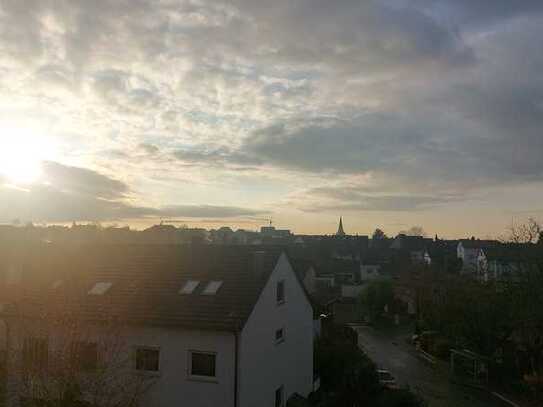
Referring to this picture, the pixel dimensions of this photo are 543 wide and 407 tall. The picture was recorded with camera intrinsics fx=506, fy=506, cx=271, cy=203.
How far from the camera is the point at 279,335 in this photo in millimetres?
24031

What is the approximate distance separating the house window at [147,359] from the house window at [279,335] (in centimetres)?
605

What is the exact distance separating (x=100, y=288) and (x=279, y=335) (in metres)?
8.54

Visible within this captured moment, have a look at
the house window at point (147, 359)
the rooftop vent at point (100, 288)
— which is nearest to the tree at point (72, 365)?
the house window at point (147, 359)

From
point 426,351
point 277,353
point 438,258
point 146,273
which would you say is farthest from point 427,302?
point 438,258

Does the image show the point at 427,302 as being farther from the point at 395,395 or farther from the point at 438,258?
the point at 438,258

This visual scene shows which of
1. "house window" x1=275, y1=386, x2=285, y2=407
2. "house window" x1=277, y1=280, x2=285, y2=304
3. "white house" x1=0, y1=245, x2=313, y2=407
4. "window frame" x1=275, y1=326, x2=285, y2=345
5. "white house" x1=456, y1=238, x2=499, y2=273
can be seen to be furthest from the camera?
"white house" x1=456, y1=238, x2=499, y2=273

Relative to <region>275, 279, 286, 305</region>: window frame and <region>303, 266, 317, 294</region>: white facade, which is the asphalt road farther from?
<region>275, 279, 286, 305</region>: window frame

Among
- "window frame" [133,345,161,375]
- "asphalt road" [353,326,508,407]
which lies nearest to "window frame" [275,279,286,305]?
"window frame" [133,345,161,375]

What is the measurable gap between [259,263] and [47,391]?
1016 centimetres

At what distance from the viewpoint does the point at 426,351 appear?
40469 millimetres

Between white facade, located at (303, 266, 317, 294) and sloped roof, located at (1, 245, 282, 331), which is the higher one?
sloped roof, located at (1, 245, 282, 331)

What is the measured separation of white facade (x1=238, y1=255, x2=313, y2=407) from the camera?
19.7m

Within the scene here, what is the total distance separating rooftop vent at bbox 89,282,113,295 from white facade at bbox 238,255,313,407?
7001 millimetres

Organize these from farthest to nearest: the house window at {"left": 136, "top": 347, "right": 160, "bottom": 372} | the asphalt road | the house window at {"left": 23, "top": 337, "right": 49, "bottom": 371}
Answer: the asphalt road
the house window at {"left": 136, "top": 347, "right": 160, "bottom": 372}
the house window at {"left": 23, "top": 337, "right": 49, "bottom": 371}
